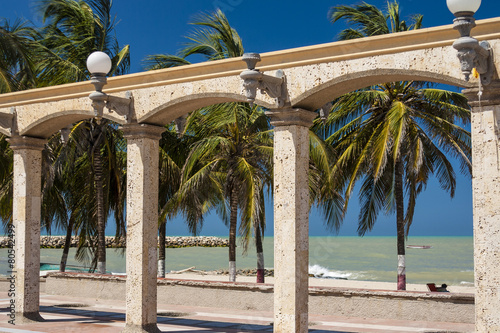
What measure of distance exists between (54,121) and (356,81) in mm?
5937

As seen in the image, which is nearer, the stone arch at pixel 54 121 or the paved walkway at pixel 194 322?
the stone arch at pixel 54 121

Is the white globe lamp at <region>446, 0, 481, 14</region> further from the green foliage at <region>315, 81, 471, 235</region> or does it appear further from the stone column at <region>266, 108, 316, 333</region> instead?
the green foliage at <region>315, 81, 471, 235</region>

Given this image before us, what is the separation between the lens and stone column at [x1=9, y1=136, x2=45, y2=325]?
40.2 feet

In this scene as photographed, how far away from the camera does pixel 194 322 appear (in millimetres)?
12688

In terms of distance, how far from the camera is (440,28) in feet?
25.9

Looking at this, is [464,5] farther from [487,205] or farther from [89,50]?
[89,50]

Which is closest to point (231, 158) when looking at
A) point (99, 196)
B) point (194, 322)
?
point (99, 196)

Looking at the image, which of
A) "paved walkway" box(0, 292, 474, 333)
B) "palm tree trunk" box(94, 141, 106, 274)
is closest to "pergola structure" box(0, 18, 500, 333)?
"paved walkway" box(0, 292, 474, 333)

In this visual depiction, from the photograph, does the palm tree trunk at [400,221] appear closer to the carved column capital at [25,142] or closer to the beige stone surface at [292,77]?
the beige stone surface at [292,77]

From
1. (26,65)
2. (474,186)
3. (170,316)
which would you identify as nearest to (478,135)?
(474,186)

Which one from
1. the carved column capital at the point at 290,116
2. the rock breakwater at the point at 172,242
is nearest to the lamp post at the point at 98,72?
the carved column capital at the point at 290,116

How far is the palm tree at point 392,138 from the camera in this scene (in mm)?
17203

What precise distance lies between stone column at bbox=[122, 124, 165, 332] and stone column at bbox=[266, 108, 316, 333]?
244 centimetres

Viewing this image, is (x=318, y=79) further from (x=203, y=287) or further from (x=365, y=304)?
(x=203, y=287)
